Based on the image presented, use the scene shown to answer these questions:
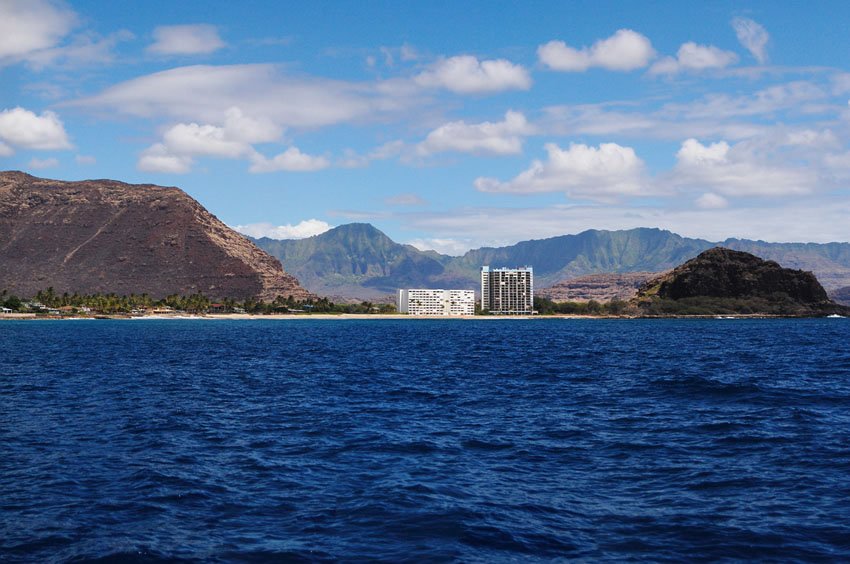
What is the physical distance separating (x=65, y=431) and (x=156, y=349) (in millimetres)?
106939

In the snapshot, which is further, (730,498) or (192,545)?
(730,498)

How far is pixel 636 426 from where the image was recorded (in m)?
52.1

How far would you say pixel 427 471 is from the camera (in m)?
38.7

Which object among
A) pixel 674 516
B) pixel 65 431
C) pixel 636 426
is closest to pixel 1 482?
pixel 65 431

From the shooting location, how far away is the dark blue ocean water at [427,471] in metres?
27.7

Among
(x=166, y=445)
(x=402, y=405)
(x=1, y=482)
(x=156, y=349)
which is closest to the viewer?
(x=1, y=482)

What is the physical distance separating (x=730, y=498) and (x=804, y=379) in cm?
5811

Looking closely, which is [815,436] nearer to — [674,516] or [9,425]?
[674,516]

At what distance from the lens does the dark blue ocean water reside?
27.7 meters

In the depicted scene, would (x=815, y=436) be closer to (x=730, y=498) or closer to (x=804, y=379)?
(x=730, y=498)

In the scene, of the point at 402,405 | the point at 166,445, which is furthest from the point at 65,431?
the point at 402,405

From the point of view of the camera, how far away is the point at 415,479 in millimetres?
37000

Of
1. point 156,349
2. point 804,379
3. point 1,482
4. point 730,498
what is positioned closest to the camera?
point 730,498

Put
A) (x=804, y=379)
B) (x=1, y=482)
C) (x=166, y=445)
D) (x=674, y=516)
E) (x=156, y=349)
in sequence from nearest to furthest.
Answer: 1. (x=674, y=516)
2. (x=1, y=482)
3. (x=166, y=445)
4. (x=804, y=379)
5. (x=156, y=349)
